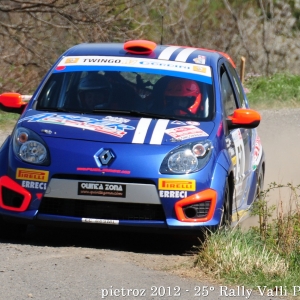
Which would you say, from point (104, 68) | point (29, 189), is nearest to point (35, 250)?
point (29, 189)

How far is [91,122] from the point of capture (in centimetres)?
698

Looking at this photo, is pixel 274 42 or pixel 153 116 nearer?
pixel 153 116

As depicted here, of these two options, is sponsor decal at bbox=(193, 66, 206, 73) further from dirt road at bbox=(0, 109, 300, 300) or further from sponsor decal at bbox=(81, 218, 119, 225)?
sponsor decal at bbox=(81, 218, 119, 225)

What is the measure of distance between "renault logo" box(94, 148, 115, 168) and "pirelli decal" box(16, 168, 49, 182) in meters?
0.38

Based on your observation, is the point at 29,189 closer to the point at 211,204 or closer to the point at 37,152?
the point at 37,152

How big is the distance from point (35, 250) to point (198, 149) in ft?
4.59

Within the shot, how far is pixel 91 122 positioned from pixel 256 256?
1.69 meters

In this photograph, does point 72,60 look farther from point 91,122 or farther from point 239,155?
point 239,155

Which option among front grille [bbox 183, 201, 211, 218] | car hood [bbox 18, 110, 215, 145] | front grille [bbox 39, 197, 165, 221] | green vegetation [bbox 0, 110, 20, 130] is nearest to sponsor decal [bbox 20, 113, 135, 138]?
car hood [bbox 18, 110, 215, 145]

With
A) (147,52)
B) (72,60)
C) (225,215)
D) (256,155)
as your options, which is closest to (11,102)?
(72,60)

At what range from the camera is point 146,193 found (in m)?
6.53

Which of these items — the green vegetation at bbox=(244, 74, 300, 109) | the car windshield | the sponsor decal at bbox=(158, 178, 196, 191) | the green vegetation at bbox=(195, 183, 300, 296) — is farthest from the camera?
the green vegetation at bbox=(244, 74, 300, 109)

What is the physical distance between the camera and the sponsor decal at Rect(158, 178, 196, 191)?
652 cm

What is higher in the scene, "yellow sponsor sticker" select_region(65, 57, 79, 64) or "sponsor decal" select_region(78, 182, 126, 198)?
"yellow sponsor sticker" select_region(65, 57, 79, 64)
